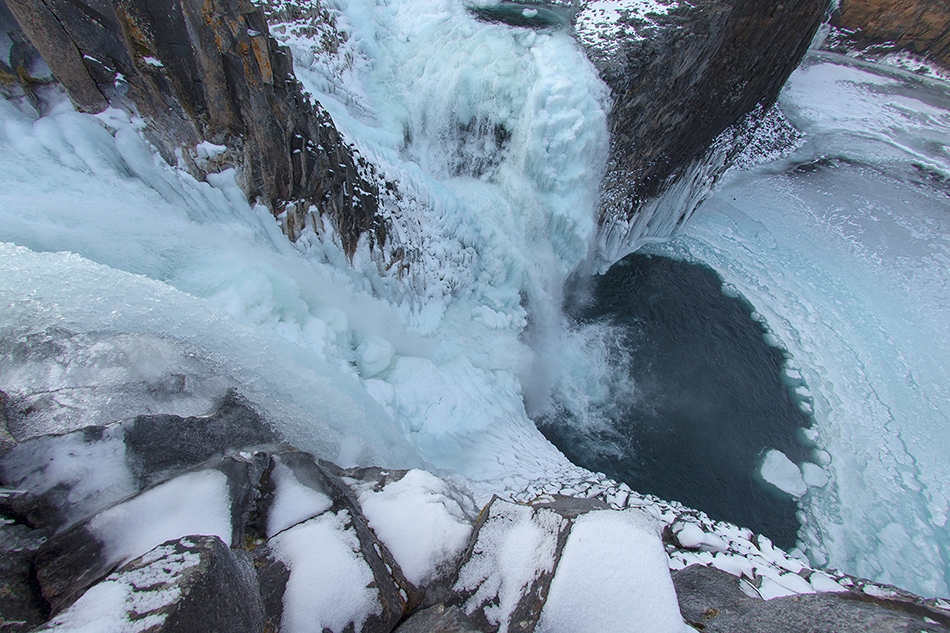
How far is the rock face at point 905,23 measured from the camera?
12164 mm

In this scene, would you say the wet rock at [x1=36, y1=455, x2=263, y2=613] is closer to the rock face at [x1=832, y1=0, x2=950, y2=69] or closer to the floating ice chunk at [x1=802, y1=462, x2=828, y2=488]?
the floating ice chunk at [x1=802, y1=462, x2=828, y2=488]

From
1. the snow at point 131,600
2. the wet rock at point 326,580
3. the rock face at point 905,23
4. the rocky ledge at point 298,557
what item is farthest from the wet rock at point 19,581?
the rock face at point 905,23

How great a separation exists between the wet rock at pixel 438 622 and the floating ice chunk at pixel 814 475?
5.82 metres

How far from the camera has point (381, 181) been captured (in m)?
4.89

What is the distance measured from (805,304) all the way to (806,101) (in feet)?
27.2

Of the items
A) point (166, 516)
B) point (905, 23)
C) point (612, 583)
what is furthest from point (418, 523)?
point (905, 23)

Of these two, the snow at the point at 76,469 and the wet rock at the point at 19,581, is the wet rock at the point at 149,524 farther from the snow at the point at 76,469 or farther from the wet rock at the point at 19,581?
the snow at the point at 76,469

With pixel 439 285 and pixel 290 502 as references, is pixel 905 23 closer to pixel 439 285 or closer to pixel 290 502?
pixel 439 285

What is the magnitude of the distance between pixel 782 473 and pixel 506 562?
536cm

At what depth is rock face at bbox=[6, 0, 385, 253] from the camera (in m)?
3.31

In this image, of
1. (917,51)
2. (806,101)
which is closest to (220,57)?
(806,101)

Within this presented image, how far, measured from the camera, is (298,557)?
1.82 metres

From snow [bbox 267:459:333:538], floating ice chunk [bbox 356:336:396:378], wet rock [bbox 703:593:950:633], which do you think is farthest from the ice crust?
snow [bbox 267:459:333:538]

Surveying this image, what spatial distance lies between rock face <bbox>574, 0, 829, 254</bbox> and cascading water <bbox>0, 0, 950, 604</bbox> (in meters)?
0.48
